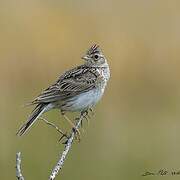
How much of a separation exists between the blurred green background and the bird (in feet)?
5.45

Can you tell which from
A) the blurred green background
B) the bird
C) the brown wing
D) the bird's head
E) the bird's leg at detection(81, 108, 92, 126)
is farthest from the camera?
the blurred green background

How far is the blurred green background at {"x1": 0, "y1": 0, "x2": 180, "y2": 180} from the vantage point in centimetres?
1099

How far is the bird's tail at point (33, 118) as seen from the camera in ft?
26.1

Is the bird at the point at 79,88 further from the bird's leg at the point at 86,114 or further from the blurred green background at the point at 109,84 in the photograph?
the blurred green background at the point at 109,84

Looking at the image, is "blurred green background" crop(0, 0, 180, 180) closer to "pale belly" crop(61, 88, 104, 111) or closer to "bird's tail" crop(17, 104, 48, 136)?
"pale belly" crop(61, 88, 104, 111)

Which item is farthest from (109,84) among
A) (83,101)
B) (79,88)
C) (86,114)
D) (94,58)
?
(86,114)

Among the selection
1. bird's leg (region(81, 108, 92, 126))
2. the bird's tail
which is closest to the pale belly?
bird's leg (region(81, 108, 92, 126))

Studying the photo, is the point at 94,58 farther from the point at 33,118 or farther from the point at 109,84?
the point at 109,84

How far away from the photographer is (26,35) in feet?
50.0
